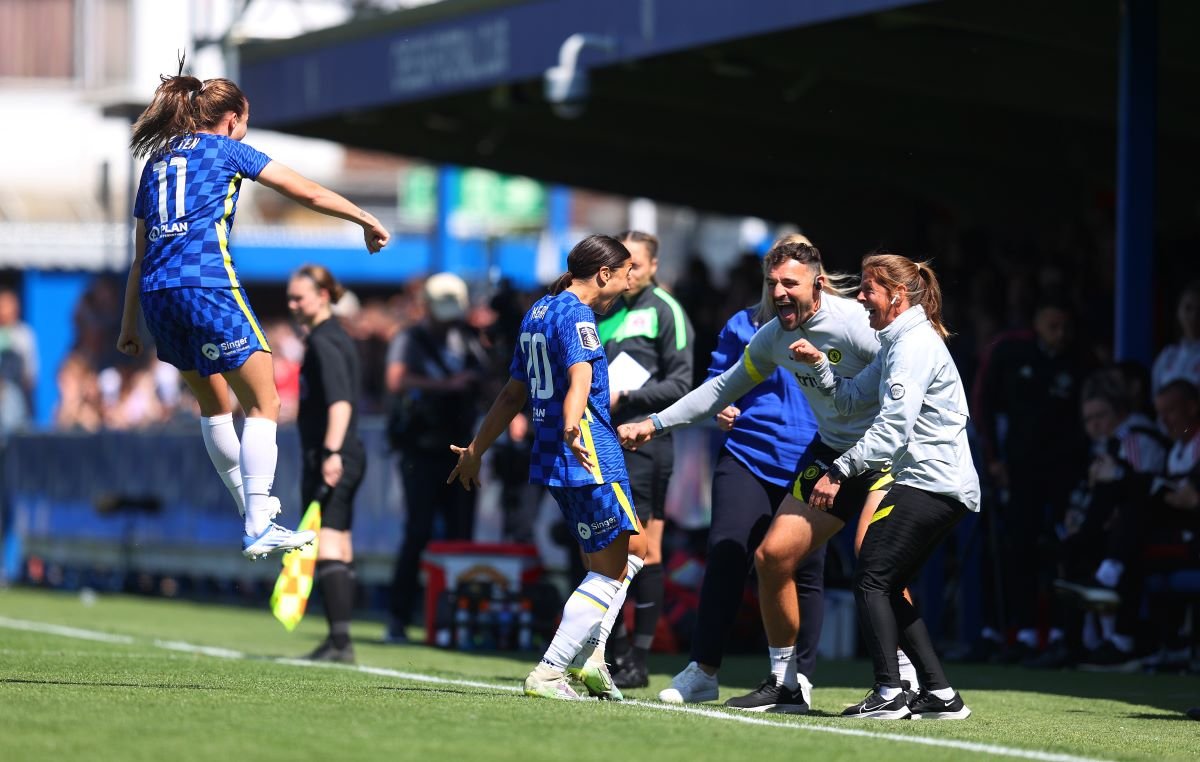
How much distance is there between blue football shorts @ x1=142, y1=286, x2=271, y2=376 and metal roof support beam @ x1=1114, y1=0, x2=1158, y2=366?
245 inches

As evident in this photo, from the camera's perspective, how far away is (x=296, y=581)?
1048 cm

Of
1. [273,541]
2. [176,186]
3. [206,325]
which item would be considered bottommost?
[273,541]

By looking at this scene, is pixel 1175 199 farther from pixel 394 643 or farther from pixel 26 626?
pixel 26 626

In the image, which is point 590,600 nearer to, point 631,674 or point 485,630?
point 631,674

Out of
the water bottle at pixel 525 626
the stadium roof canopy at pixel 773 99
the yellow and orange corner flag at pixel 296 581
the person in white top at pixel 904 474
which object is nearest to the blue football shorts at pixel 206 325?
the person in white top at pixel 904 474

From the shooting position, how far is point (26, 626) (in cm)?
1344

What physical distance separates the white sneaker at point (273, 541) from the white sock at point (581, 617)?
107cm

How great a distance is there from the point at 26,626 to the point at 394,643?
2.56 meters

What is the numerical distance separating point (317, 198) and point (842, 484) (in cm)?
236

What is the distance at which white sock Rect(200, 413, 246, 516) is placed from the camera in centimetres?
852

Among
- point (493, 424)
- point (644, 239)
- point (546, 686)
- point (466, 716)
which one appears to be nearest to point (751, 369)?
point (493, 424)

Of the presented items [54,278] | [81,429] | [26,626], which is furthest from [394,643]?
[54,278]

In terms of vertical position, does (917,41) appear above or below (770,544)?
above

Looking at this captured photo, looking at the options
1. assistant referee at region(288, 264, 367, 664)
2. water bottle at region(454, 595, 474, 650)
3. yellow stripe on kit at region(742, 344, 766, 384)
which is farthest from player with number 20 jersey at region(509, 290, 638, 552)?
water bottle at region(454, 595, 474, 650)
